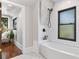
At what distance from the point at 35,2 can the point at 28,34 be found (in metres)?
1.41

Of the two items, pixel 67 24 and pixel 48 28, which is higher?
pixel 67 24

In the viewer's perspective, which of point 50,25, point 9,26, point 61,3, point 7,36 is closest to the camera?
point 61,3

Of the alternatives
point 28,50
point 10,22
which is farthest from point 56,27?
point 10,22

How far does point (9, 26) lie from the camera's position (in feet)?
30.5

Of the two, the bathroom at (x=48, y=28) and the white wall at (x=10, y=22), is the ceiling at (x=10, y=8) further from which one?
the white wall at (x=10, y=22)

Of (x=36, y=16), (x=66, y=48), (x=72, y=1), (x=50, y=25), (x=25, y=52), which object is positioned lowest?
(x=25, y=52)

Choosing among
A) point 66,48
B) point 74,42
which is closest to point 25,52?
point 66,48

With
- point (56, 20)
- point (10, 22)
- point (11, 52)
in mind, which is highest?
point (10, 22)

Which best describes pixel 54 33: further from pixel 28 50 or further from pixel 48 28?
pixel 28 50

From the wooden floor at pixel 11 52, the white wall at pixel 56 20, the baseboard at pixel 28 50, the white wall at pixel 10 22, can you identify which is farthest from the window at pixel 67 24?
the white wall at pixel 10 22

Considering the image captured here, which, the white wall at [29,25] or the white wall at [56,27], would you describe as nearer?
the white wall at [56,27]

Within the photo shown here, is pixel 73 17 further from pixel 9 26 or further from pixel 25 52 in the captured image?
pixel 9 26

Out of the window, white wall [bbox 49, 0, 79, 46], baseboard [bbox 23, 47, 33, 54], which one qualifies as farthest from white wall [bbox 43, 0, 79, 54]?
baseboard [bbox 23, 47, 33, 54]

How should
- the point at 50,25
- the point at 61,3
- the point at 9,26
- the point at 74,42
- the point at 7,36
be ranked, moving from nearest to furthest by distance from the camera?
1. the point at 74,42
2. the point at 61,3
3. the point at 50,25
4. the point at 7,36
5. the point at 9,26
